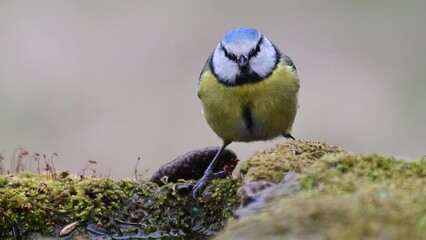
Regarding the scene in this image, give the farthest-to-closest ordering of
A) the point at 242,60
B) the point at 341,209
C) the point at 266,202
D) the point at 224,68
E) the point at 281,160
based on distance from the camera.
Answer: the point at 224,68 → the point at 242,60 → the point at 281,160 → the point at 266,202 → the point at 341,209

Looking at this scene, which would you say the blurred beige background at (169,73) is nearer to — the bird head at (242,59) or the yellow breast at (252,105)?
the yellow breast at (252,105)

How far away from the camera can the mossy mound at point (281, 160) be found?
2574 mm

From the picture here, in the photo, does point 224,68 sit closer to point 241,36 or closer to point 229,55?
point 229,55

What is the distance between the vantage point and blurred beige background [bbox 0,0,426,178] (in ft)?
26.6

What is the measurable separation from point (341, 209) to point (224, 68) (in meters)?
2.45

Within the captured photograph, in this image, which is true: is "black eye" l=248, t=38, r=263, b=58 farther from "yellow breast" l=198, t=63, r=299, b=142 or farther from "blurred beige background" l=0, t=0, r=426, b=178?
"blurred beige background" l=0, t=0, r=426, b=178

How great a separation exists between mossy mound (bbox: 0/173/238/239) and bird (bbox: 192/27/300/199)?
76cm

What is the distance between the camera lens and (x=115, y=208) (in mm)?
3344

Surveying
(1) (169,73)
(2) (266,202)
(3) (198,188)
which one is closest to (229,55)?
(3) (198,188)

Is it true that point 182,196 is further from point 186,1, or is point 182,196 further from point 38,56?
point 186,1

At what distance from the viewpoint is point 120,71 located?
9836 mm

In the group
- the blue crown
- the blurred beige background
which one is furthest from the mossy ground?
the blurred beige background

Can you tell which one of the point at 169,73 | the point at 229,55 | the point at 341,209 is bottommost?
the point at 169,73

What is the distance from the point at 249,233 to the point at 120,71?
811cm
